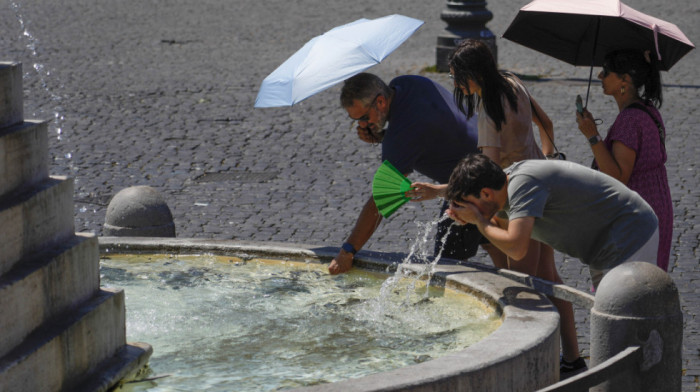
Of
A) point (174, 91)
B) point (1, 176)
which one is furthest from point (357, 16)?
point (1, 176)

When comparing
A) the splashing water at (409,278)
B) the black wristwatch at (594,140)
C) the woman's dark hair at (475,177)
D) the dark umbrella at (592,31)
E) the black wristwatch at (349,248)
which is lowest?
the splashing water at (409,278)

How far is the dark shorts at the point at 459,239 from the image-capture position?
17.0 ft

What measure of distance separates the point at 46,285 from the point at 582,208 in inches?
74.5

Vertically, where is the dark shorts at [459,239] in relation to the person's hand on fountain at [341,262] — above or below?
above

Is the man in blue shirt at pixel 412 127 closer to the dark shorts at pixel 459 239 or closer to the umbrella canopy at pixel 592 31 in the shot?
the dark shorts at pixel 459 239

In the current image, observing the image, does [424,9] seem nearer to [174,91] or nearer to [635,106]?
[174,91]

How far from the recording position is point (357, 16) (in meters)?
16.5

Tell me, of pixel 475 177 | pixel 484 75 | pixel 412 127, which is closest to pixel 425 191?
pixel 412 127

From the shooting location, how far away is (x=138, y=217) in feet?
20.2

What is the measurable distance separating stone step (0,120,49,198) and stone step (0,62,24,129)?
0.03 m

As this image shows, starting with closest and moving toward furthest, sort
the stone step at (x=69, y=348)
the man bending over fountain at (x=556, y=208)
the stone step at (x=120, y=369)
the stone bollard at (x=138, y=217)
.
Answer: the stone step at (x=69, y=348), the stone step at (x=120, y=369), the man bending over fountain at (x=556, y=208), the stone bollard at (x=138, y=217)

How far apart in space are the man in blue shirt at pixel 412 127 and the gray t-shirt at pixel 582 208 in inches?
33.8

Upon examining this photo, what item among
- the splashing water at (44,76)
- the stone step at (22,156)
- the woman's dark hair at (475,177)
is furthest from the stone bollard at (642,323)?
the splashing water at (44,76)

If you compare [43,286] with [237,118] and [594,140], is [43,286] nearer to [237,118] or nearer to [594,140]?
[594,140]
